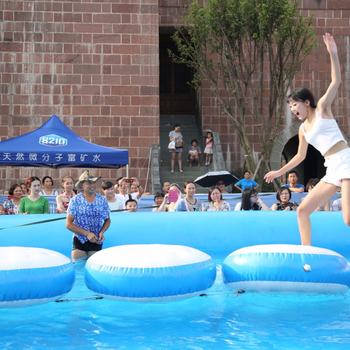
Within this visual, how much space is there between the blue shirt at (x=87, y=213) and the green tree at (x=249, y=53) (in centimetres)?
982

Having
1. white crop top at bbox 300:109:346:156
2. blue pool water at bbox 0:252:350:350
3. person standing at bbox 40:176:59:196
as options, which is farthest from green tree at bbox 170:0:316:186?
blue pool water at bbox 0:252:350:350

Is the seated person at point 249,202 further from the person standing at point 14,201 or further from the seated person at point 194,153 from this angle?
the seated person at point 194,153

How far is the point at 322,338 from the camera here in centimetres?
348

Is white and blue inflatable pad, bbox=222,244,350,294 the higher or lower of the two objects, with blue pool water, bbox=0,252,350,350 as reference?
higher

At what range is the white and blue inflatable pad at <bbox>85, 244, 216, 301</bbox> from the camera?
4.30 metres

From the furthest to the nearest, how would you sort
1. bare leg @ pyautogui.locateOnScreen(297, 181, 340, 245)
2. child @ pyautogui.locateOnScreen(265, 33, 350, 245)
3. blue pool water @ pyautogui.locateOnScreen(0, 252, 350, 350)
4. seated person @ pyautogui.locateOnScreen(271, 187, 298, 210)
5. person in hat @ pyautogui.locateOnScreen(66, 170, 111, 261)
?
seated person @ pyautogui.locateOnScreen(271, 187, 298, 210) < person in hat @ pyautogui.locateOnScreen(66, 170, 111, 261) < bare leg @ pyautogui.locateOnScreen(297, 181, 340, 245) < child @ pyautogui.locateOnScreen(265, 33, 350, 245) < blue pool water @ pyautogui.locateOnScreen(0, 252, 350, 350)

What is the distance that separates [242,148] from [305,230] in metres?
12.1

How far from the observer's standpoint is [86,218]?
6.04 meters

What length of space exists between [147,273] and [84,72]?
12.3 meters

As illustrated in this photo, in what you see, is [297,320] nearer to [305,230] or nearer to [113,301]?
[305,230]

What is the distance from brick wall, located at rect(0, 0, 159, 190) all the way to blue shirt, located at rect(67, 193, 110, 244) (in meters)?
9.41

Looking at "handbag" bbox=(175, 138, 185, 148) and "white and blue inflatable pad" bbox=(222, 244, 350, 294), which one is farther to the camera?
"handbag" bbox=(175, 138, 185, 148)

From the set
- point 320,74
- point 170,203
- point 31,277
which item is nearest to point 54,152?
point 170,203

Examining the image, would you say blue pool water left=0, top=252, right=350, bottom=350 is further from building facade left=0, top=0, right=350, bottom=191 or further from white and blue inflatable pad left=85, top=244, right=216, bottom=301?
building facade left=0, top=0, right=350, bottom=191
